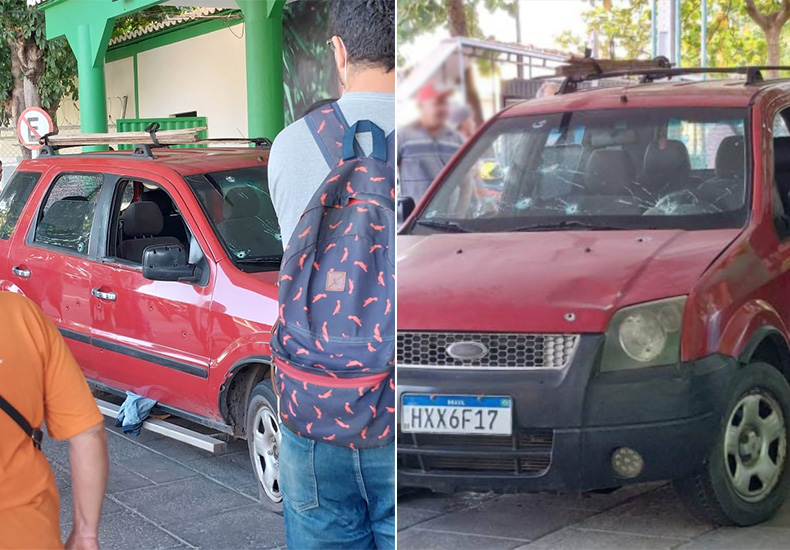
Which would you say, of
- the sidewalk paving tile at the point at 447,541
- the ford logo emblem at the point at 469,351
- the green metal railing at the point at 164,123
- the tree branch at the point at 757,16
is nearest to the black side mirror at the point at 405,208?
the ford logo emblem at the point at 469,351

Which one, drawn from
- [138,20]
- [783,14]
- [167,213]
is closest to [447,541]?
[783,14]

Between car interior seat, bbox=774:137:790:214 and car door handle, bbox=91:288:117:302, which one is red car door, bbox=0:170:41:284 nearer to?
car door handle, bbox=91:288:117:302

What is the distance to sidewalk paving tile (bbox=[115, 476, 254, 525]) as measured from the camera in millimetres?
3434

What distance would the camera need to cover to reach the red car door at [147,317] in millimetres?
3635

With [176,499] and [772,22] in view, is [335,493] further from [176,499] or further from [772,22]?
[176,499]

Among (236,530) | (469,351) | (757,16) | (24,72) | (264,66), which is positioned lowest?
(236,530)

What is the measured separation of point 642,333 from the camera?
6.04ft

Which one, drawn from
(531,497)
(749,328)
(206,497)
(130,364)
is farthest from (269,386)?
(749,328)

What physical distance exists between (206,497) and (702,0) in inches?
96.1

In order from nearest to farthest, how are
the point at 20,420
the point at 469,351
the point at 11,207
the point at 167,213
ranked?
1. the point at 20,420
2. the point at 469,351
3. the point at 167,213
4. the point at 11,207

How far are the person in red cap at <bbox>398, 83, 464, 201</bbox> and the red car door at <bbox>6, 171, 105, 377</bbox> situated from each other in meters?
2.44

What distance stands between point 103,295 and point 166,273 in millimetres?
541

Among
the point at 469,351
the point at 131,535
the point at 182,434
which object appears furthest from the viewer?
the point at 182,434

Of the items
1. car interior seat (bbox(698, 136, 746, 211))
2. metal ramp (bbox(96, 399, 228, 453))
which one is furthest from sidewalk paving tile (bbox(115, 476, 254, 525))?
car interior seat (bbox(698, 136, 746, 211))
